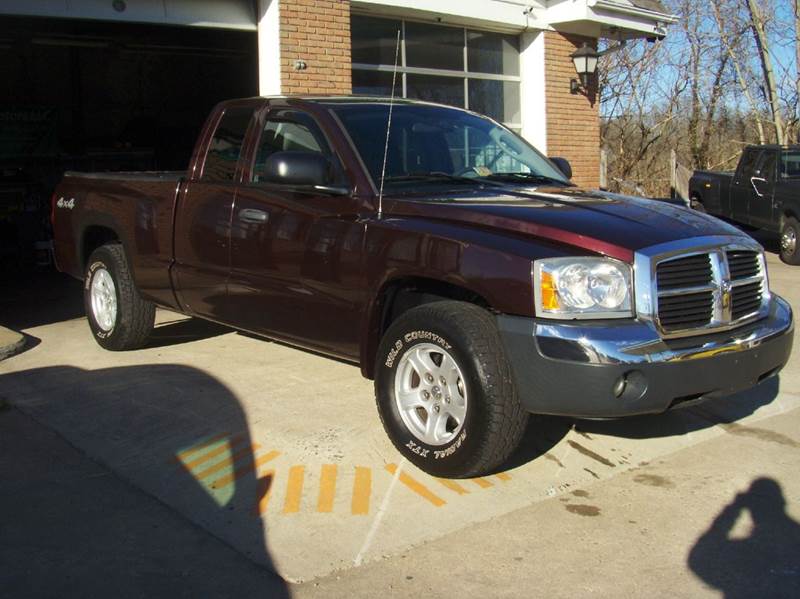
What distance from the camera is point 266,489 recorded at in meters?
4.24

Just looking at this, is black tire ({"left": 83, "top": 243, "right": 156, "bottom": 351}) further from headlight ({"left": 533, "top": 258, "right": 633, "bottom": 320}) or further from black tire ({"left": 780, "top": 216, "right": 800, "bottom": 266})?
black tire ({"left": 780, "top": 216, "right": 800, "bottom": 266})

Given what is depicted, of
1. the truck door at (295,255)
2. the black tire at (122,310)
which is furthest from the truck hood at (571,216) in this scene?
the black tire at (122,310)

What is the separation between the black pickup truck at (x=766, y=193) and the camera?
13.0 m

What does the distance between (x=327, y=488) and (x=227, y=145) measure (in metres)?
2.66

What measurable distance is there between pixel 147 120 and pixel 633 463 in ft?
55.1

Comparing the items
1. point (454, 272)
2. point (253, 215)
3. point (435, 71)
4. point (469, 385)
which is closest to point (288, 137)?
point (253, 215)

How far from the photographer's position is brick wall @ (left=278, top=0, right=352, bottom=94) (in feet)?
32.3

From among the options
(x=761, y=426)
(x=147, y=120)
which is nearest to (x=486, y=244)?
(x=761, y=426)

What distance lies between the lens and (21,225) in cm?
1377

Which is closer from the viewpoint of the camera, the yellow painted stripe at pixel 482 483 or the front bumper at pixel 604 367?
the front bumper at pixel 604 367

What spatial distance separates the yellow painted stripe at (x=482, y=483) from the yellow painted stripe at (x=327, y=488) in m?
0.71

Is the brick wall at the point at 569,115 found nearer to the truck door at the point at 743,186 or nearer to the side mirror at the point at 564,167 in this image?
the truck door at the point at 743,186

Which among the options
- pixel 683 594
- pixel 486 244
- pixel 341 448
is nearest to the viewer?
pixel 683 594

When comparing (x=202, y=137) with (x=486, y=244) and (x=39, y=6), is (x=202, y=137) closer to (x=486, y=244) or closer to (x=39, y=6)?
(x=486, y=244)
